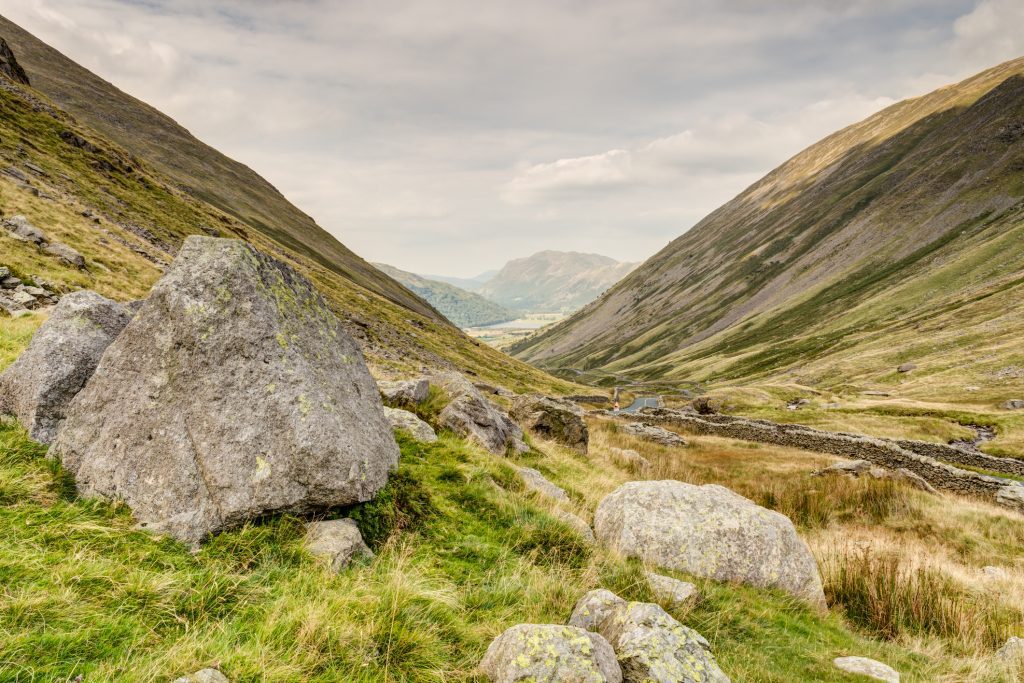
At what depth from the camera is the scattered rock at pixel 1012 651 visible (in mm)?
7562

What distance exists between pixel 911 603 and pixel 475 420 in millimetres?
10833

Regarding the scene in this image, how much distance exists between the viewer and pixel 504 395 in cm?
4681

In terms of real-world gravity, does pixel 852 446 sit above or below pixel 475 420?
below

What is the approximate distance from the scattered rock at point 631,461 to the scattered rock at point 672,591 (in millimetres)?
13171

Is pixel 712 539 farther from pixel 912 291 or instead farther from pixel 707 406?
pixel 912 291

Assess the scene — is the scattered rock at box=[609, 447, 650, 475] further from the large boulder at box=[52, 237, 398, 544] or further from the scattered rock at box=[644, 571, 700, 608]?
the large boulder at box=[52, 237, 398, 544]

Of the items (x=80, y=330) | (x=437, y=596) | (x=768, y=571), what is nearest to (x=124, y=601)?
(x=437, y=596)

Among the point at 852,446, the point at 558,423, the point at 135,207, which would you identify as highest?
the point at 135,207

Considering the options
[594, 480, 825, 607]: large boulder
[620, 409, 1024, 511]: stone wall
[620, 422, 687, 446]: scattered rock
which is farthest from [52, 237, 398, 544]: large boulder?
[620, 409, 1024, 511]: stone wall

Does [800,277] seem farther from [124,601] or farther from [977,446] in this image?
[124,601]

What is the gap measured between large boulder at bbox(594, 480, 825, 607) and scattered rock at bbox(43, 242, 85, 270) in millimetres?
38371

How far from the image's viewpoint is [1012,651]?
7.81m

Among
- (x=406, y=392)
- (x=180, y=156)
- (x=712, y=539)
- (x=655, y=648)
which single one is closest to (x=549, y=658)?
(x=655, y=648)

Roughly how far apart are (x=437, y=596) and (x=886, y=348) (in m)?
128
